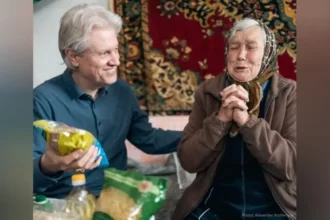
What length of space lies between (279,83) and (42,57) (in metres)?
0.50

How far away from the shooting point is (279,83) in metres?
1.25

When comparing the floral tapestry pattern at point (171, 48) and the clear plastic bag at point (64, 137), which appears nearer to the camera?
the clear plastic bag at point (64, 137)

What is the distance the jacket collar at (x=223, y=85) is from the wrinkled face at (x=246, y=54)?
1.7 inches

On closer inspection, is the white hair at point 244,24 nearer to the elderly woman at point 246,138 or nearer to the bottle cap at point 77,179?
the elderly woman at point 246,138

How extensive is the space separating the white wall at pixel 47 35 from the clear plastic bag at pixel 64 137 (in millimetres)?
134

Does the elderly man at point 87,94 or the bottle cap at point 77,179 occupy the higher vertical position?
the elderly man at point 87,94

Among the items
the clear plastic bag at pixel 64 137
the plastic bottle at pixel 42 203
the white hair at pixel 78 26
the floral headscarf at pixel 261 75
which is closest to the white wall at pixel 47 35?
the white hair at pixel 78 26

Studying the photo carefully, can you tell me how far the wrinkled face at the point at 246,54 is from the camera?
1.23 metres

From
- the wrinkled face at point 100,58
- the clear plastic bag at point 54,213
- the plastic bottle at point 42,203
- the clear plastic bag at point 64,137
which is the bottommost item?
the clear plastic bag at point 54,213

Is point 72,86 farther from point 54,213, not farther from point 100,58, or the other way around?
point 54,213

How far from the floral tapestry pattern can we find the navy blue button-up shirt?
0.05 m

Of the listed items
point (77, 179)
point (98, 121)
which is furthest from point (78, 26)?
point (77, 179)
